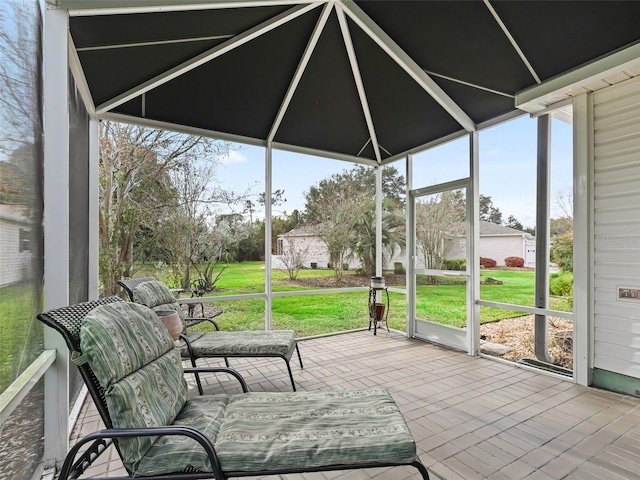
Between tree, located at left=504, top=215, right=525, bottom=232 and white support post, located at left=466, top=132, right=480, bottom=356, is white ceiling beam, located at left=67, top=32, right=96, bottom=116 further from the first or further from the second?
tree, located at left=504, top=215, right=525, bottom=232

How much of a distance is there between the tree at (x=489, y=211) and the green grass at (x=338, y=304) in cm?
68

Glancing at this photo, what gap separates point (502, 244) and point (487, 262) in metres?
0.30

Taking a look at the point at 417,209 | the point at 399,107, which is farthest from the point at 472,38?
the point at 417,209

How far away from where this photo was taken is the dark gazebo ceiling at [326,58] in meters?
2.65

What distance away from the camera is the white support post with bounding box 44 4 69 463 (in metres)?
2.03

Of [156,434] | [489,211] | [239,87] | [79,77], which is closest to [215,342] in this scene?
[156,434]

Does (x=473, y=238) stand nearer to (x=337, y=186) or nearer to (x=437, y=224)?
(x=437, y=224)

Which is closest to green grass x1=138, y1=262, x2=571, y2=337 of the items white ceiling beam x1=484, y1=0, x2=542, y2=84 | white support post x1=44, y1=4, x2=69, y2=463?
white ceiling beam x1=484, y1=0, x2=542, y2=84

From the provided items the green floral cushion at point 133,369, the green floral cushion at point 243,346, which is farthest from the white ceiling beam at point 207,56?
the green floral cushion at point 243,346

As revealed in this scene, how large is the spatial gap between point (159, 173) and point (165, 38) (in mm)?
2631

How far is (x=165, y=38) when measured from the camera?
2.90 metres

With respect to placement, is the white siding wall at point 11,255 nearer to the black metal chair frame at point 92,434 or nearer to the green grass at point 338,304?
the black metal chair frame at point 92,434

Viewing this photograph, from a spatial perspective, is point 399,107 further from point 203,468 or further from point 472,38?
point 203,468

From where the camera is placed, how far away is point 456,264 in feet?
15.2
